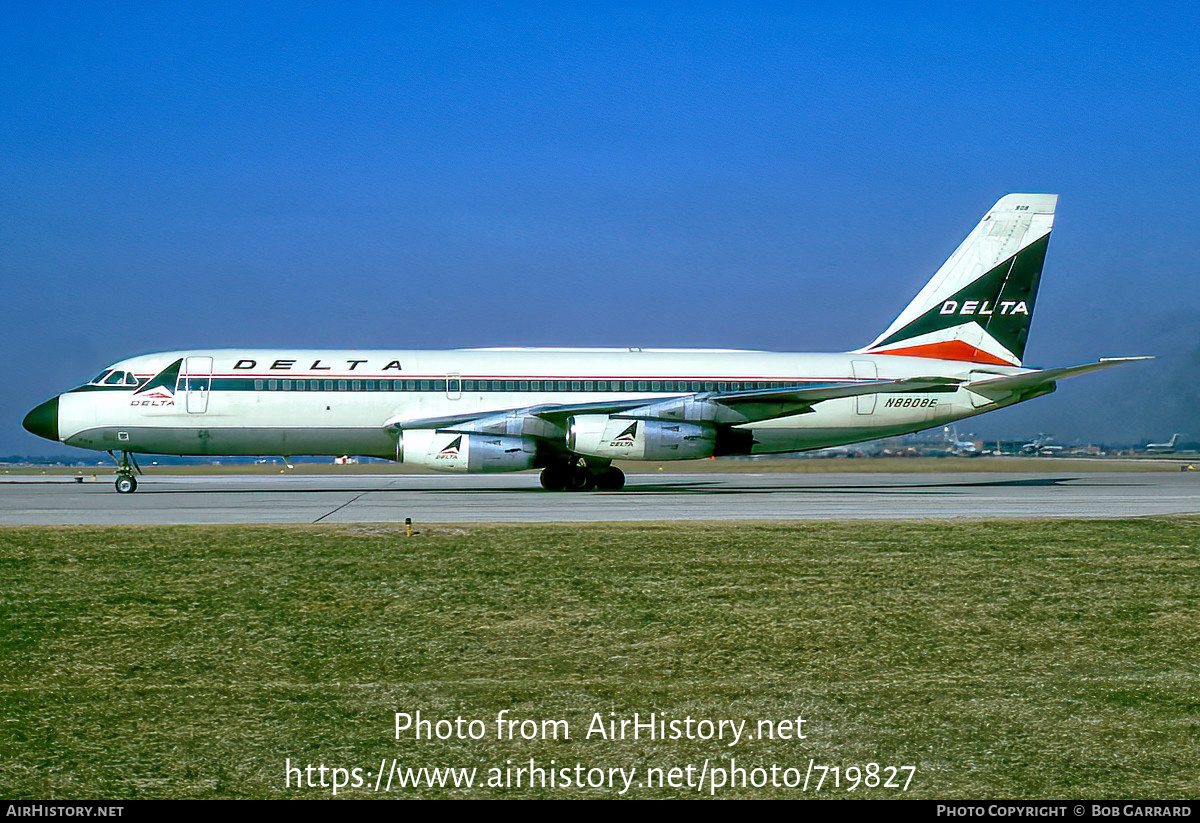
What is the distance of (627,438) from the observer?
2589 cm

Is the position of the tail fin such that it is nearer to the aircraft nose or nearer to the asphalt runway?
the asphalt runway

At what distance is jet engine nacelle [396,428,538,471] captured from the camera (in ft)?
82.9

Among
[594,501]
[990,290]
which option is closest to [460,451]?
[594,501]

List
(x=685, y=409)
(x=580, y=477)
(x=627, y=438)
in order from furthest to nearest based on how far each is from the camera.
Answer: (x=580, y=477)
(x=685, y=409)
(x=627, y=438)

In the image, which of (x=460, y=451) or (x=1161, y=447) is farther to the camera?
(x=1161, y=447)

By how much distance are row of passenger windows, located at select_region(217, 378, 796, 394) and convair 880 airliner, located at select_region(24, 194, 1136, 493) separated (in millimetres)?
38

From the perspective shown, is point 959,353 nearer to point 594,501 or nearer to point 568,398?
point 568,398

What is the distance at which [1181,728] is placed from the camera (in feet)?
20.7

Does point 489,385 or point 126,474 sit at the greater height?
point 489,385

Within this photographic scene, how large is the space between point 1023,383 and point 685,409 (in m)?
9.96

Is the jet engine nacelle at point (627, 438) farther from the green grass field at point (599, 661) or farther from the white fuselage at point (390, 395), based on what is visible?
the green grass field at point (599, 661)

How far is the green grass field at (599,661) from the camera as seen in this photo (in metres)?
5.78

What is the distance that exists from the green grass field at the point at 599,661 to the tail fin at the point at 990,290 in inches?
716

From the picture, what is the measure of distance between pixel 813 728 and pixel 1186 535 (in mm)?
10647
